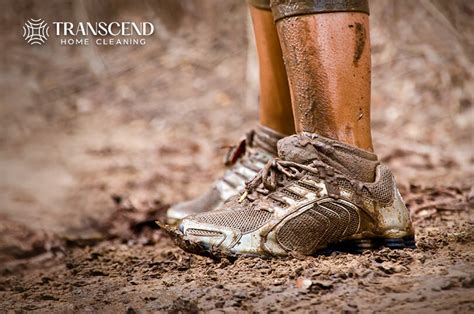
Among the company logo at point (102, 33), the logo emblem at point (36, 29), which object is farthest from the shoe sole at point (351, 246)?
the company logo at point (102, 33)

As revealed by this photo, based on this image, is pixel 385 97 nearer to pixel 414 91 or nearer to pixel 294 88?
pixel 414 91

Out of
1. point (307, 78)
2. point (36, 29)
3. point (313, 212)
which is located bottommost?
point (313, 212)

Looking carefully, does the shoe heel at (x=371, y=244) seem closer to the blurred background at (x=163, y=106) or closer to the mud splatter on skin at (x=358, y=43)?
the mud splatter on skin at (x=358, y=43)

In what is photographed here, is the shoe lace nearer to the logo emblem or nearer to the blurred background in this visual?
the blurred background

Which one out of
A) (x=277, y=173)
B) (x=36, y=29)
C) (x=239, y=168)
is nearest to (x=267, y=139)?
(x=239, y=168)

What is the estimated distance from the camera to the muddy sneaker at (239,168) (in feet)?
8.11

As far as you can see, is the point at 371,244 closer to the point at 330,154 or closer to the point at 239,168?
the point at 330,154

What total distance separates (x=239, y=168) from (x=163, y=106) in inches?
140

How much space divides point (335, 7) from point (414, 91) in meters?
3.44

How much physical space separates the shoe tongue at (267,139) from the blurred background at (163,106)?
34 cm

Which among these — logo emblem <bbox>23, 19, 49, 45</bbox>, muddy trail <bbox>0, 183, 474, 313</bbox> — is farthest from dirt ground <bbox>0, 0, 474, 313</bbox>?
logo emblem <bbox>23, 19, 49, 45</bbox>

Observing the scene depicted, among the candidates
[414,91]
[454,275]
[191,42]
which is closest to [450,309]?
[454,275]

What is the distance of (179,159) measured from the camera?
4.56 metres

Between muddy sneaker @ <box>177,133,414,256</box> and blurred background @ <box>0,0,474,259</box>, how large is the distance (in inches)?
38.7
